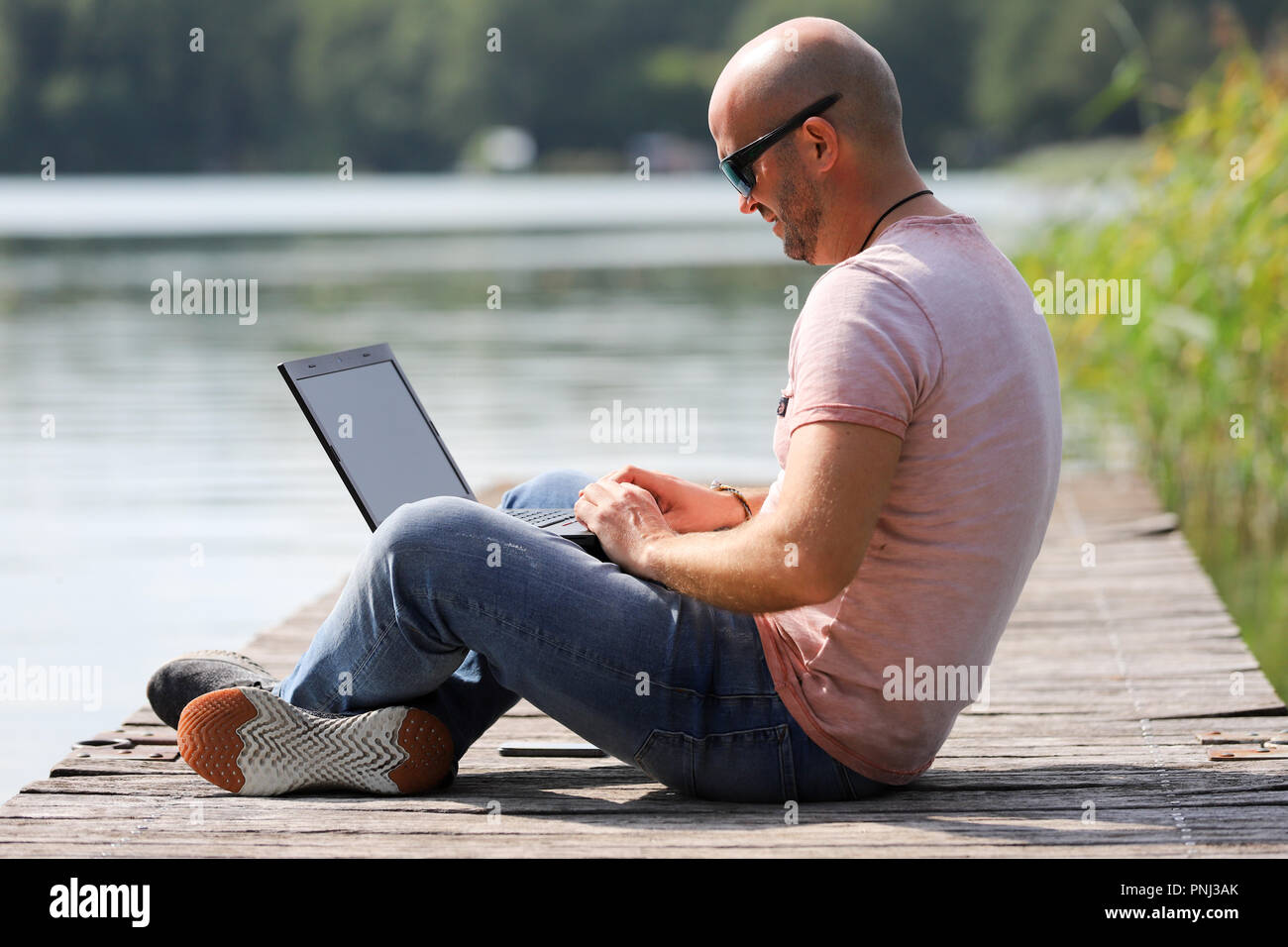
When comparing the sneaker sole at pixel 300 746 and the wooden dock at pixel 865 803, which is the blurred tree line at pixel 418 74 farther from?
the sneaker sole at pixel 300 746

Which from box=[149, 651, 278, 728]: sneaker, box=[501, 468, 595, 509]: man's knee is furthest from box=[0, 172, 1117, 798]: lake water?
box=[501, 468, 595, 509]: man's knee

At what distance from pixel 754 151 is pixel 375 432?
3.89ft

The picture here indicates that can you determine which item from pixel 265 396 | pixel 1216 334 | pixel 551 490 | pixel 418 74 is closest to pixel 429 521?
pixel 551 490

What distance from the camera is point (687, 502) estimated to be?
10.2ft

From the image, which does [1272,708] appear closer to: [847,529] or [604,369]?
A: [847,529]

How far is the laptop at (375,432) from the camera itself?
3307 mm

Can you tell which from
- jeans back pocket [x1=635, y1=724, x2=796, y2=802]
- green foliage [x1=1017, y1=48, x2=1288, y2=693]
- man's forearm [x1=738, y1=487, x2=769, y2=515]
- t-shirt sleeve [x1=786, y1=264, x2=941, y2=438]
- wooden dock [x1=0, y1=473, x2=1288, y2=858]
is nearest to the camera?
t-shirt sleeve [x1=786, y1=264, x2=941, y2=438]

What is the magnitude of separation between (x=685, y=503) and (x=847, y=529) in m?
0.69

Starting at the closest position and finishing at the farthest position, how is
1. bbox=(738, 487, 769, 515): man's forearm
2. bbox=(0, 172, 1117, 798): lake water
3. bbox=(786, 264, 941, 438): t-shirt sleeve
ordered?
1. bbox=(786, 264, 941, 438): t-shirt sleeve
2. bbox=(738, 487, 769, 515): man's forearm
3. bbox=(0, 172, 1117, 798): lake water

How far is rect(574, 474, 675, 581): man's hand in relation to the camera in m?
2.85

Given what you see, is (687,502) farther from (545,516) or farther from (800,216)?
(800,216)

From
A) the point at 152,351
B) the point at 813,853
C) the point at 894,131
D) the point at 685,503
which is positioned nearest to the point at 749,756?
the point at 813,853

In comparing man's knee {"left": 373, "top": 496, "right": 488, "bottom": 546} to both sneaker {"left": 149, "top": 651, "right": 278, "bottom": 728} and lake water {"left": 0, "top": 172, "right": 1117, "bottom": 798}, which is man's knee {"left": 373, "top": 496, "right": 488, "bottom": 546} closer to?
sneaker {"left": 149, "top": 651, "right": 278, "bottom": 728}

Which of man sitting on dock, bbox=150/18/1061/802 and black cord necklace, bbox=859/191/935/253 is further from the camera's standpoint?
black cord necklace, bbox=859/191/935/253
